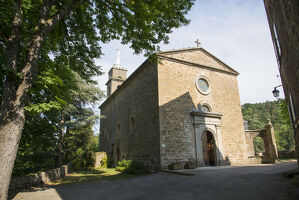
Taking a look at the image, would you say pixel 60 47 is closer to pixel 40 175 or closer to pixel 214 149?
pixel 40 175

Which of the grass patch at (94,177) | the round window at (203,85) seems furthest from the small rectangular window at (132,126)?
the round window at (203,85)

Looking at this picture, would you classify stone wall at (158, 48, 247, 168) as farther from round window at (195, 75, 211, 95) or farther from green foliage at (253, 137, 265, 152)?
green foliage at (253, 137, 265, 152)

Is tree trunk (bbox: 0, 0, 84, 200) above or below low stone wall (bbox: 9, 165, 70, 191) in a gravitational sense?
above

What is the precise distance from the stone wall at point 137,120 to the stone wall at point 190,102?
67 centimetres

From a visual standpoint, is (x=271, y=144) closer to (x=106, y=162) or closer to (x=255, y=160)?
(x=255, y=160)

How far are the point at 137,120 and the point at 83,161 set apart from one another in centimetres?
689

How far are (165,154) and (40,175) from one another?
6815mm

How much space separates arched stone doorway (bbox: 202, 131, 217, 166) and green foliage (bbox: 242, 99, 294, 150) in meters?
19.0

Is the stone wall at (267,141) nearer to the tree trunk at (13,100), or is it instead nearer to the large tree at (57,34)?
the large tree at (57,34)

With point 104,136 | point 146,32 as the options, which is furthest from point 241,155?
point 104,136

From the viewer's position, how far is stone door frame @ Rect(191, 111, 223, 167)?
11930mm

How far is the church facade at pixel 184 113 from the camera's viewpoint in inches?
456

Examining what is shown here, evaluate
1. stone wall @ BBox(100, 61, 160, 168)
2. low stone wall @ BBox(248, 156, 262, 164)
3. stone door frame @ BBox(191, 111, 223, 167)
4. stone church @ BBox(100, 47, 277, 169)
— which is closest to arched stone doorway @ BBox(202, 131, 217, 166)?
stone church @ BBox(100, 47, 277, 169)

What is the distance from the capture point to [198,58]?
1464cm
